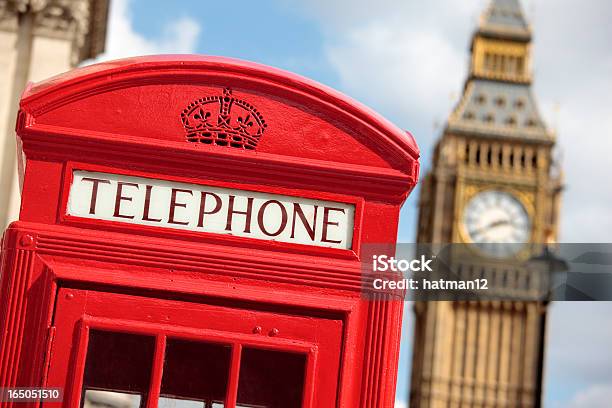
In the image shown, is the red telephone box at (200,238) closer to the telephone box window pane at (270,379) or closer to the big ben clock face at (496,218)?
the telephone box window pane at (270,379)

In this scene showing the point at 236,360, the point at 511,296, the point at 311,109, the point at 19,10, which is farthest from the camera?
the point at 511,296

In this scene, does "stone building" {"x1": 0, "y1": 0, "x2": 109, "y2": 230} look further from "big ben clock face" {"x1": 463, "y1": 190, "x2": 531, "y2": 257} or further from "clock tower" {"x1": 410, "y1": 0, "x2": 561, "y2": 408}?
"big ben clock face" {"x1": 463, "y1": 190, "x2": 531, "y2": 257}

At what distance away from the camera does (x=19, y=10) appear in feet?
61.5

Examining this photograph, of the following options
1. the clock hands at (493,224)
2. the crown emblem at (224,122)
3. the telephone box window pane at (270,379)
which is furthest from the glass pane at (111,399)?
the clock hands at (493,224)

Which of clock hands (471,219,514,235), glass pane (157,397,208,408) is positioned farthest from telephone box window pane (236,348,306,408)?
clock hands (471,219,514,235)

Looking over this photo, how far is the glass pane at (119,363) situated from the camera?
3311 millimetres

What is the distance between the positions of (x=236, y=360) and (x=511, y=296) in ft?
203

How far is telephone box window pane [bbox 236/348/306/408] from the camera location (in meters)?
3.32

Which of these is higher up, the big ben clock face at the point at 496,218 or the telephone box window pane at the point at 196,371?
the big ben clock face at the point at 496,218

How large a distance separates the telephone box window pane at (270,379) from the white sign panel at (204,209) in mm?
299

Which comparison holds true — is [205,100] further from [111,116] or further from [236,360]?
[236,360]

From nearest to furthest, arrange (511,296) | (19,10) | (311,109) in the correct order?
(311,109) < (19,10) < (511,296)

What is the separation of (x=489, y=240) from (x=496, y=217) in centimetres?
131

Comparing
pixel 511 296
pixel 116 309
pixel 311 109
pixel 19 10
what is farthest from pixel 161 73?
pixel 511 296
